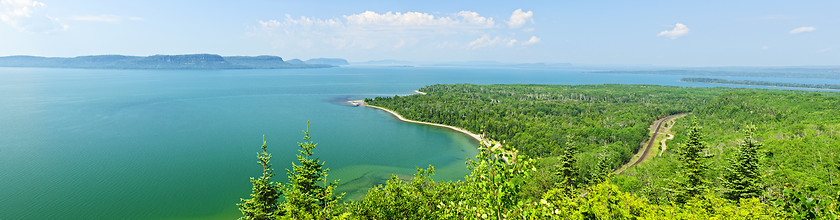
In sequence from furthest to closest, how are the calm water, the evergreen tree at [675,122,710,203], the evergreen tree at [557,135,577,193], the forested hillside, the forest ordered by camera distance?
the forested hillside, the calm water, the evergreen tree at [557,135,577,193], the evergreen tree at [675,122,710,203], the forest

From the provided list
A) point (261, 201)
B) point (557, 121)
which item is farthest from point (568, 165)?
point (557, 121)

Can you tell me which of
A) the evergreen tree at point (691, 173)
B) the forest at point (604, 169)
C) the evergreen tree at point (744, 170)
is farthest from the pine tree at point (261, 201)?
the evergreen tree at point (744, 170)

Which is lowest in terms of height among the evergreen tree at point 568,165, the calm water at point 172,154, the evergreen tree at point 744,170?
the calm water at point 172,154

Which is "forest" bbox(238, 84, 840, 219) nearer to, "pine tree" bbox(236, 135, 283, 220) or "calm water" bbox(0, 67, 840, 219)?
"pine tree" bbox(236, 135, 283, 220)

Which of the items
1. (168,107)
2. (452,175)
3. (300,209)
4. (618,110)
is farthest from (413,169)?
(168,107)

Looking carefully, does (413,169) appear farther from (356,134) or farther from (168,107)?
(168,107)

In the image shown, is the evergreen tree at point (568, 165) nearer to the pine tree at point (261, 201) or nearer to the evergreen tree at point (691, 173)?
the evergreen tree at point (691, 173)

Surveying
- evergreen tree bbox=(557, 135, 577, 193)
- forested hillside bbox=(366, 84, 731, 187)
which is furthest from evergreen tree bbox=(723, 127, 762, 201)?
forested hillside bbox=(366, 84, 731, 187)

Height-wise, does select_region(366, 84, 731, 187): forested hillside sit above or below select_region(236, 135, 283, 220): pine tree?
below

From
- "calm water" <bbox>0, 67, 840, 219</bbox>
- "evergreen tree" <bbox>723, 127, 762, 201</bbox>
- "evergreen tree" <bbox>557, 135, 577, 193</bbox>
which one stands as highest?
"evergreen tree" <bbox>723, 127, 762, 201</bbox>

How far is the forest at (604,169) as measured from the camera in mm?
5918

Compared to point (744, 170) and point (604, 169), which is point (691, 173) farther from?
point (604, 169)

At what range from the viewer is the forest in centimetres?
592

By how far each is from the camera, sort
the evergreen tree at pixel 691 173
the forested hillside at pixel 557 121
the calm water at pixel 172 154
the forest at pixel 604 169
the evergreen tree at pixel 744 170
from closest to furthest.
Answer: the forest at pixel 604 169 < the evergreen tree at pixel 744 170 < the evergreen tree at pixel 691 173 < the calm water at pixel 172 154 < the forested hillside at pixel 557 121
